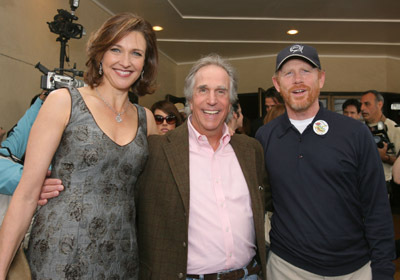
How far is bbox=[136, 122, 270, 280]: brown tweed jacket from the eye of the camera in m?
1.53

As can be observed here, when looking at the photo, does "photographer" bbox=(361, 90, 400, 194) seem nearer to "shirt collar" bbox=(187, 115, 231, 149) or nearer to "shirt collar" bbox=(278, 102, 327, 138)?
"shirt collar" bbox=(278, 102, 327, 138)

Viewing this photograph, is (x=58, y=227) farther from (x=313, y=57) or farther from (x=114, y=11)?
(x=114, y=11)

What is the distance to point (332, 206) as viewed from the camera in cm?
165

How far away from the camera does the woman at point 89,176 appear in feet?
4.37

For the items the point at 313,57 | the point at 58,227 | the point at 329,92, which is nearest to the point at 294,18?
the point at 329,92

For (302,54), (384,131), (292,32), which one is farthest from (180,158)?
(292,32)

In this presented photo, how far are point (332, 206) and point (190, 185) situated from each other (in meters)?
0.68

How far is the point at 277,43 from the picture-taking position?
293 inches

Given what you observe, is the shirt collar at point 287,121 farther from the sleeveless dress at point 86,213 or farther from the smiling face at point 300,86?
the sleeveless dress at point 86,213

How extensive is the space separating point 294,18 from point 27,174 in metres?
5.59

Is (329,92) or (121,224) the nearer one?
(121,224)

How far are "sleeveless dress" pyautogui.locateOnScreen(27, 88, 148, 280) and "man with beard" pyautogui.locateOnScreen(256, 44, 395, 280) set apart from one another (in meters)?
0.76

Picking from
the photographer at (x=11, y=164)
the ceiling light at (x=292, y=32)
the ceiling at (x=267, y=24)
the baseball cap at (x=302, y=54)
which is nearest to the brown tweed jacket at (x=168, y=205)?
the baseball cap at (x=302, y=54)

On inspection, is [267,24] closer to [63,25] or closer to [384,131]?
[384,131]
